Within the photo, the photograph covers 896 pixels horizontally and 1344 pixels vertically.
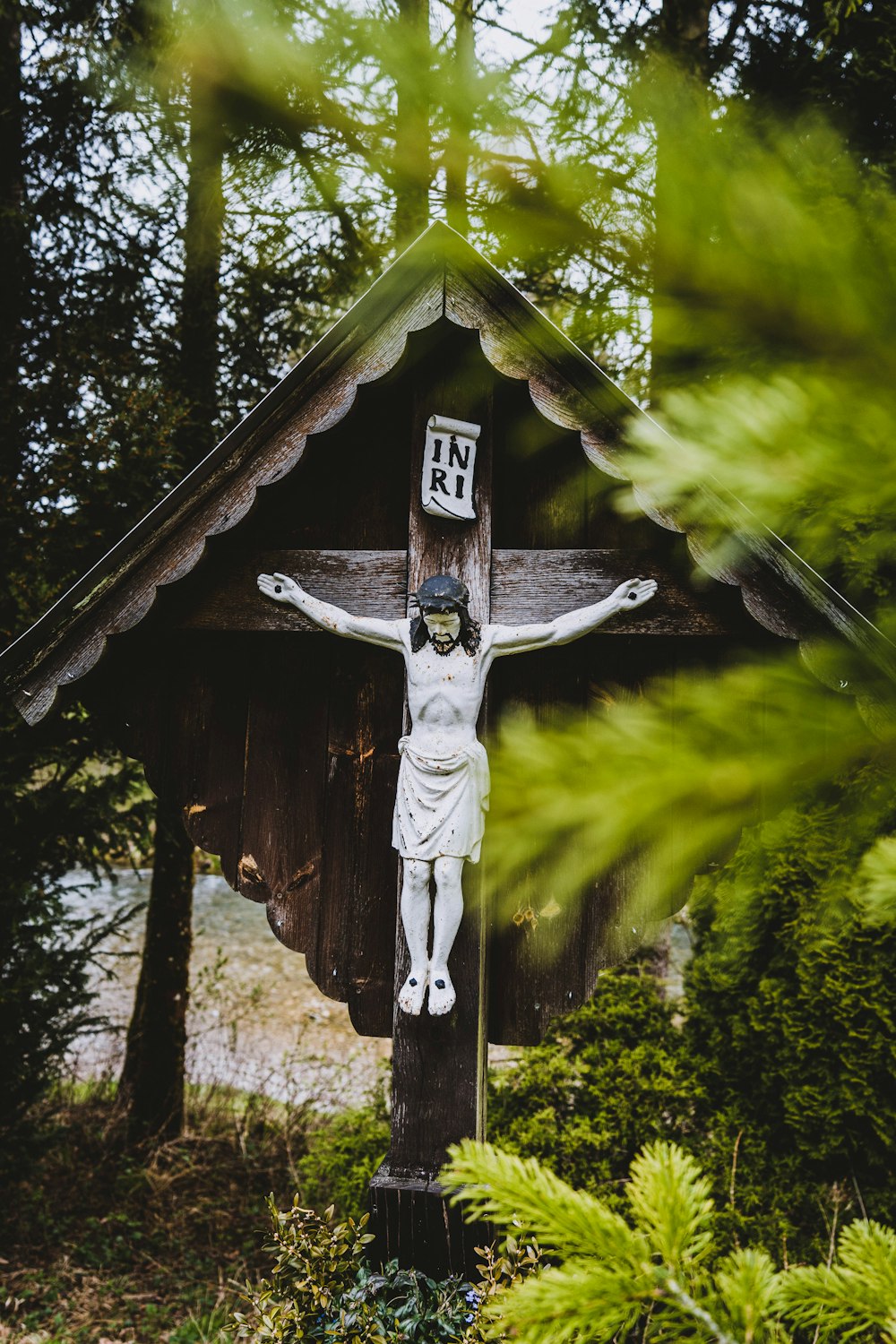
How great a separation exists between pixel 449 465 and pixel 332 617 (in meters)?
0.49

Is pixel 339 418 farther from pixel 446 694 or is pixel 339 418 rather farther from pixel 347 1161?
pixel 347 1161

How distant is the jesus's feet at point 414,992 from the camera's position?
6.73 feet

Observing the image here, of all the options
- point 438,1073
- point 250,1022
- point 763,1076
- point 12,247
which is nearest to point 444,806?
point 438,1073

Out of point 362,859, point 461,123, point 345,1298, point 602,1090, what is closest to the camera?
point 461,123

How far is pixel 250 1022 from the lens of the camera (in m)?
6.98

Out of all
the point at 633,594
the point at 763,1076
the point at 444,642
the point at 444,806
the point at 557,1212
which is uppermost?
the point at 633,594

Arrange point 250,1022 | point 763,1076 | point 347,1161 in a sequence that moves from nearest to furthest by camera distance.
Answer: point 763,1076 → point 347,1161 → point 250,1022

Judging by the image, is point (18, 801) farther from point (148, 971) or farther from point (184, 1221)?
point (184, 1221)

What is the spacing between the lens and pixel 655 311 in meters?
0.85

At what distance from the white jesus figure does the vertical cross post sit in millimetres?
66

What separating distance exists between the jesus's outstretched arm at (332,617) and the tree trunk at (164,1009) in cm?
301

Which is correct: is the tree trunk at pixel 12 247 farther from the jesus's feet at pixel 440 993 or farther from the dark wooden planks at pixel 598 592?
the jesus's feet at pixel 440 993

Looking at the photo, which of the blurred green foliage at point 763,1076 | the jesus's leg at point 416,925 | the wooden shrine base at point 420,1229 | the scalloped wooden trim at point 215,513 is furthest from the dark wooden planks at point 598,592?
the wooden shrine base at point 420,1229

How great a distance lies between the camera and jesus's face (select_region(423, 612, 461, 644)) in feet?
6.84
